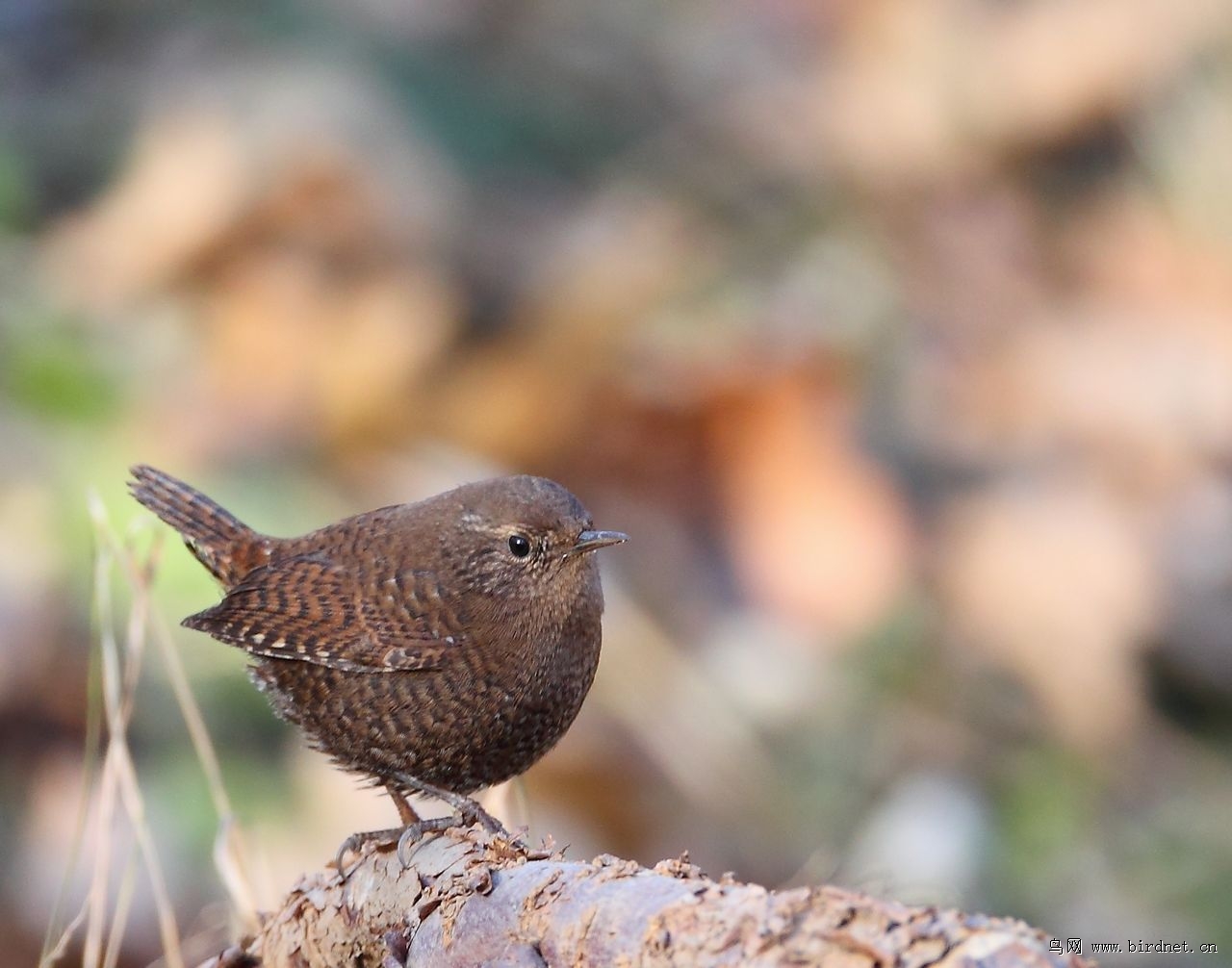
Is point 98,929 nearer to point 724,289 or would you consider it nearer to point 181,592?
point 181,592

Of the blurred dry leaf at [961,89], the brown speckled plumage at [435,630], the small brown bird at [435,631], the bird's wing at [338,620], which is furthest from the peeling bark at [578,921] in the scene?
the blurred dry leaf at [961,89]

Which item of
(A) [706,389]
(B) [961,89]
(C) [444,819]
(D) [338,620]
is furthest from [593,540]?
(B) [961,89]

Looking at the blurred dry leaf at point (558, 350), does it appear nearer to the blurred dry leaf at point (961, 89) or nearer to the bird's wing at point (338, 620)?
the blurred dry leaf at point (961, 89)

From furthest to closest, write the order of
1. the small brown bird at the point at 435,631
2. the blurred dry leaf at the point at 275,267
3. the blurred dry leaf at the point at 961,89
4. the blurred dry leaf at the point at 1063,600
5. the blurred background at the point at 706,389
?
the blurred dry leaf at the point at 961,89
the blurred dry leaf at the point at 1063,600
the blurred dry leaf at the point at 275,267
the blurred background at the point at 706,389
the small brown bird at the point at 435,631

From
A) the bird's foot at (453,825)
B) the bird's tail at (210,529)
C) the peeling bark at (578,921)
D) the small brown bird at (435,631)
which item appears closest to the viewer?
the peeling bark at (578,921)

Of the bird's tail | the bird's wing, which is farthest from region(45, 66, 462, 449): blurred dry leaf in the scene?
the bird's wing
